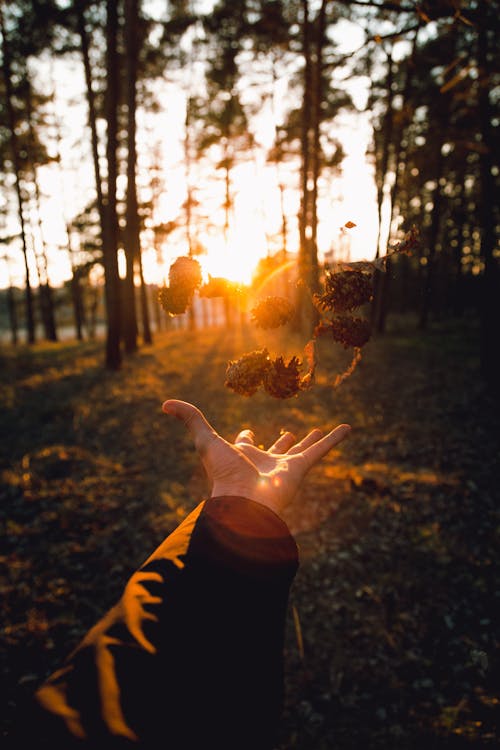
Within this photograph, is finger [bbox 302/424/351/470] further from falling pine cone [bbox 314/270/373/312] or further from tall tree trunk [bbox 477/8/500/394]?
tall tree trunk [bbox 477/8/500/394]

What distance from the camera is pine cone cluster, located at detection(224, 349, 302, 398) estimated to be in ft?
6.51

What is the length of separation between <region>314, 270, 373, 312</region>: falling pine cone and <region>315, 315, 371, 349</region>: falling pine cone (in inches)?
4.1

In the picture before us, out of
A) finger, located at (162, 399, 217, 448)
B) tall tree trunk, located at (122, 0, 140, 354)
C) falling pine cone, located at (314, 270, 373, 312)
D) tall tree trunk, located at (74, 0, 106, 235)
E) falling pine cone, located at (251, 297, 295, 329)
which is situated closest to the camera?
falling pine cone, located at (314, 270, 373, 312)

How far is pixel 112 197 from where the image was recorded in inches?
475

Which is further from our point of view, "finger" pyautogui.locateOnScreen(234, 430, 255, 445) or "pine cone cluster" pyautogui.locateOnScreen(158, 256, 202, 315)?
"finger" pyautogui.locateOnScreen(234, 430, 255, 445)

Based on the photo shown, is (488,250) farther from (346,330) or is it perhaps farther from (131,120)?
(131,120)

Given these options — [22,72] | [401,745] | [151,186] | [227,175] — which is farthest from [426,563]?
[22,72]

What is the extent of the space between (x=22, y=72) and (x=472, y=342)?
1005 inches

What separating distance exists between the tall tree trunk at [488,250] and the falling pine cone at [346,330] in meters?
8.32

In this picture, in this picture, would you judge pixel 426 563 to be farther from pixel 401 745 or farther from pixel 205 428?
pixel 205 428

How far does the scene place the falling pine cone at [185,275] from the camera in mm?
1801

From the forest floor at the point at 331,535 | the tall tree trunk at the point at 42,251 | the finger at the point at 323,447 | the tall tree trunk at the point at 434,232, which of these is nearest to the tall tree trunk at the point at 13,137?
the tall tree trunk at the point at 42,251

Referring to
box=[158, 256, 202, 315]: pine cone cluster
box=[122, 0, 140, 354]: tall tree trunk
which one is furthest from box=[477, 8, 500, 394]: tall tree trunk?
box=[122, 0, 140, 354]: tall tree trunk

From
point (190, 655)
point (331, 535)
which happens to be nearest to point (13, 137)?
point (331, 535)
